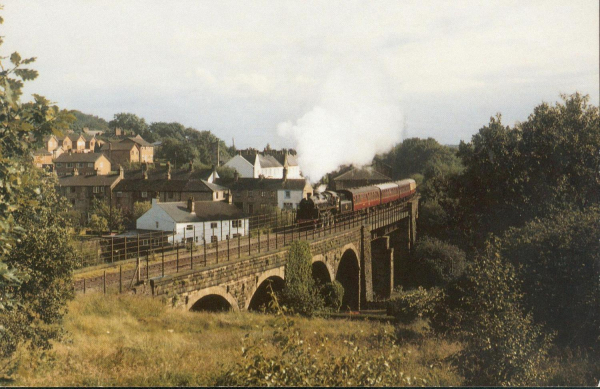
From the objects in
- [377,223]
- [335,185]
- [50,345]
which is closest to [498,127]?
[377,223]

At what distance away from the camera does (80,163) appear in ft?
183

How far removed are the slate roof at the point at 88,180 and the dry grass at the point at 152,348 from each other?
1537 inches

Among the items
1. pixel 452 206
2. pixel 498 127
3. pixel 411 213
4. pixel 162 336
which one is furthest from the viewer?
pixel 411 213

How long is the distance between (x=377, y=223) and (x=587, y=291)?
20846 millimetres

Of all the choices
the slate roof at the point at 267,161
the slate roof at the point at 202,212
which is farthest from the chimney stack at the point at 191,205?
the slate roof at the point at 267,161

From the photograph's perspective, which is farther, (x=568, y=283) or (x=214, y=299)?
(x=214, y=299)

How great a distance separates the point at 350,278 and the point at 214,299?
15139 mm

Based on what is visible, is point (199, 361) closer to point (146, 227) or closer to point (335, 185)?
point (146, 227)

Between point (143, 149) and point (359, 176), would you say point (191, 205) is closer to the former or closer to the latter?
point (359, 176)

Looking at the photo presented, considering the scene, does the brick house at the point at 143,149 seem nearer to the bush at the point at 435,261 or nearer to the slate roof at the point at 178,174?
the slate roof at the point at 178,174

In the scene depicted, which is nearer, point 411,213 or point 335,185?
point 411,213

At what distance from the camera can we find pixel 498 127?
1118 inches

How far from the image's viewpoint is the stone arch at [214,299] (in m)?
15.5

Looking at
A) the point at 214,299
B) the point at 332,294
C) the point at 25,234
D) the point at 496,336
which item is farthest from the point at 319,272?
the point at 25,234
